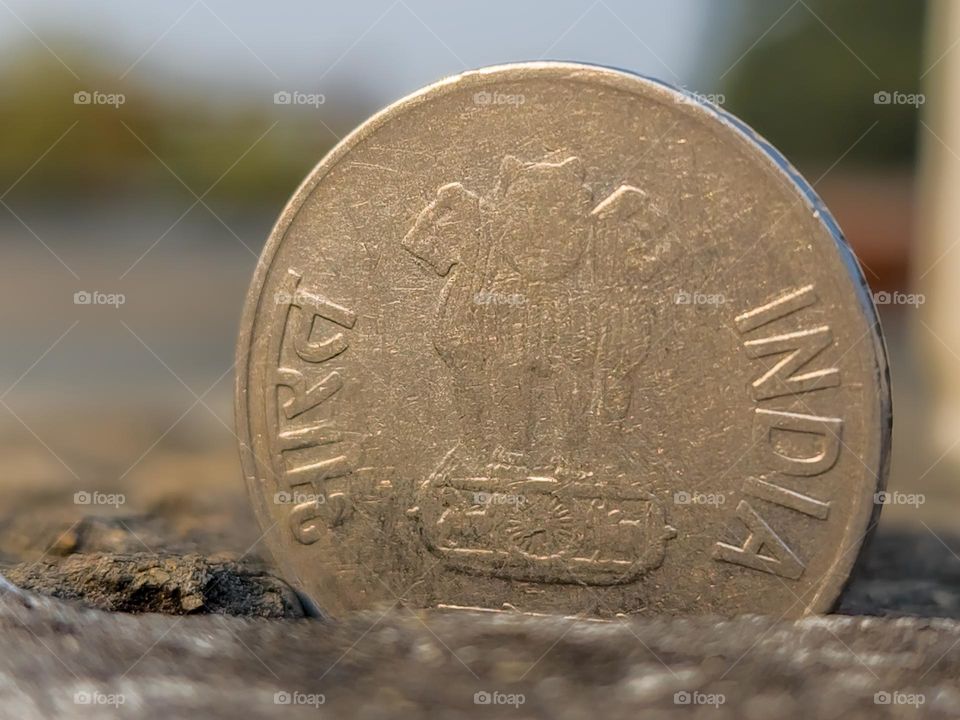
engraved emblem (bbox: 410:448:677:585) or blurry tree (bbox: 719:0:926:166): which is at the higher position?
blurry tree (bbox: 719:0:926:166)

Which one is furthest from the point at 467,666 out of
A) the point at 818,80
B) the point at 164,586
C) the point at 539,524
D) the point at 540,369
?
the point at 818,80

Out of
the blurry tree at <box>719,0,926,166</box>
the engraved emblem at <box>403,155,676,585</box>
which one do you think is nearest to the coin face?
the engraved emblem at <box>403,155,676,585</box>

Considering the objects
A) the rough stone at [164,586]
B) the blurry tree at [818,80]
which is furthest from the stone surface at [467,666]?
the blurry tree at [818,80]

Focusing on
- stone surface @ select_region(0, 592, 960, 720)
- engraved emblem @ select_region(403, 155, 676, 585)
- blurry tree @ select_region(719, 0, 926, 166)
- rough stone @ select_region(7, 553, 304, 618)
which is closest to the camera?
stone surface @ select_region(0, 592, 960, 720)

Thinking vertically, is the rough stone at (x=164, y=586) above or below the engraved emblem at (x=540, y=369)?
below

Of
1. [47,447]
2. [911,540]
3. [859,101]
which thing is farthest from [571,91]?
[859,101]

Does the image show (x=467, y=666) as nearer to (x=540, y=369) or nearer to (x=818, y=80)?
(x=540, y=369)

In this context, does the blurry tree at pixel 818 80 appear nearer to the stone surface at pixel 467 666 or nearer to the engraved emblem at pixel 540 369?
the engraved emblem at pixel 540 369

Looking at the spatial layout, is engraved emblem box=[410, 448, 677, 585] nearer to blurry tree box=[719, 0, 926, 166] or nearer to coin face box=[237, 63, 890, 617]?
coin face box=[237, 63, 890, 617]
